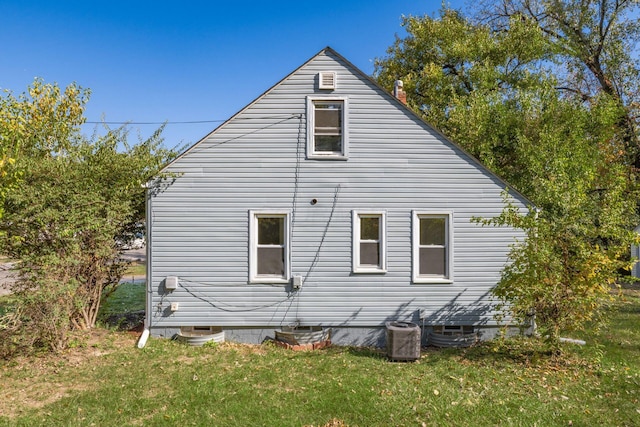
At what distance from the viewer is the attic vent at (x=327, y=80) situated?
8875mm

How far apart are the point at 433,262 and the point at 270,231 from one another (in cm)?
415

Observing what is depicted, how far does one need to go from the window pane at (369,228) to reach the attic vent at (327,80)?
3401 millimetres

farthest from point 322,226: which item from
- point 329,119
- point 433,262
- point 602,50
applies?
point 602,50

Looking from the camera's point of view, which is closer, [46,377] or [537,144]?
[46,377]

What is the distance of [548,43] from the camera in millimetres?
18109

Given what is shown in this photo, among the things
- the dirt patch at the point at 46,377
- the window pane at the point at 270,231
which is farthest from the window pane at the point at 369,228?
the dirt patch at the point at 46,377

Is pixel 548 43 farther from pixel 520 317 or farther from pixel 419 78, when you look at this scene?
pixel 520 317

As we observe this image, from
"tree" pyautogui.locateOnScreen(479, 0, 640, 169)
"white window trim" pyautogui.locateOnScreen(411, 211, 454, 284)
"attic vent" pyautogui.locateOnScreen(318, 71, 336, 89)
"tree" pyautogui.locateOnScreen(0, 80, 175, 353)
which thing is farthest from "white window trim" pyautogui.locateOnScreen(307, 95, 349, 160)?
"tree" pyautogui.locateOnScreen(479, 0, 640, 169)

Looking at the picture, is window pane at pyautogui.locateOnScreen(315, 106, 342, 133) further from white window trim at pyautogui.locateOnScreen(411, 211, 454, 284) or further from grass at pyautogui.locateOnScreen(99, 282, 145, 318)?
grass at pyautogui.locateOnScreen(99, 282, 145, 318)

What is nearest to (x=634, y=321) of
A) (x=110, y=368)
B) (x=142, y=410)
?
(x=142, y=410)

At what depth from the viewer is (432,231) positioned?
9.01 metres

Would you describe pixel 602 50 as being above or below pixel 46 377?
above

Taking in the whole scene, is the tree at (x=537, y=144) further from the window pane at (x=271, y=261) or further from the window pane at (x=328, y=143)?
the window pane at (x=271, y=261)

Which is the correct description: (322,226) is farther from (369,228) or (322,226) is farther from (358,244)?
(369,228)
